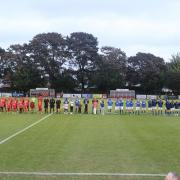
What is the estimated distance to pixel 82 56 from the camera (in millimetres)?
113000

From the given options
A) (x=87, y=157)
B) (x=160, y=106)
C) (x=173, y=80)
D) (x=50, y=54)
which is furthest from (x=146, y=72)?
(x=87, y=157)

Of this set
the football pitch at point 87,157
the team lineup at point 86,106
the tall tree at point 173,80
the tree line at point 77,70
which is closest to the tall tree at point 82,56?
the tree line at point 77,70

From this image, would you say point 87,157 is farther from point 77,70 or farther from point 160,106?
point 77,70

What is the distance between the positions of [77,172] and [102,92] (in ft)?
324

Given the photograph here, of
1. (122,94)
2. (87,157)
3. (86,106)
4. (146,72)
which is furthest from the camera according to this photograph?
(146,72)

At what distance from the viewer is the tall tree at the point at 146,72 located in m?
113

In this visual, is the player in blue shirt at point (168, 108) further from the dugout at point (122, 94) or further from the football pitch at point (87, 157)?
the dugout at point (122, 94)

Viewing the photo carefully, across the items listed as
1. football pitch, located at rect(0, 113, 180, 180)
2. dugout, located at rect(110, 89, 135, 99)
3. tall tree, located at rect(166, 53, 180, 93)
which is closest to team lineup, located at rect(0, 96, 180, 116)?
football pitch, located at rect(0, 113, 180, 180)

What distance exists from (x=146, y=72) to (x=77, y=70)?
1672 centimetres

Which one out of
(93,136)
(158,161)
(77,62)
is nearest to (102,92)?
(77,62)

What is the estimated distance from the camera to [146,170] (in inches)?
470

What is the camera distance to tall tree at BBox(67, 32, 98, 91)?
11236cm

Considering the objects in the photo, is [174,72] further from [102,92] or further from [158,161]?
[158,161]

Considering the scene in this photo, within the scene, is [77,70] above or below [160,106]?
above
